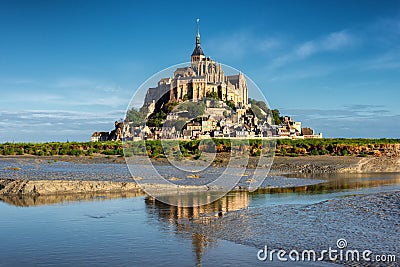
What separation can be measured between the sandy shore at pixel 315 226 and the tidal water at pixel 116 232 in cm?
56

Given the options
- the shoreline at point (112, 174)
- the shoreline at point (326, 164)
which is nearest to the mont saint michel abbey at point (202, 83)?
the shoreline at point (326, 164)

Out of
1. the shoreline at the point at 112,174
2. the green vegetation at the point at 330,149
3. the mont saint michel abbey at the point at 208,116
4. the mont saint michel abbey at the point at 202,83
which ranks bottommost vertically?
the shoreline at the point at 112,174

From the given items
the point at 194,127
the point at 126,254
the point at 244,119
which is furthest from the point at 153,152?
the point at 126,254

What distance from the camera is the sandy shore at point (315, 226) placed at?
10031mm

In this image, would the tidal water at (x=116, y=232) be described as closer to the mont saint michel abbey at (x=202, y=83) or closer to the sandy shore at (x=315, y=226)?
the sandy shore at (x=315, y=226)

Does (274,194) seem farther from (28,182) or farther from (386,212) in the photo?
(28,182)

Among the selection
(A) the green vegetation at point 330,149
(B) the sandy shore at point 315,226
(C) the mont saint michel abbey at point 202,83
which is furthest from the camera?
(A) the green vegetation at point 330,149

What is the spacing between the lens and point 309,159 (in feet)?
124

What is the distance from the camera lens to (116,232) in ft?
37.7

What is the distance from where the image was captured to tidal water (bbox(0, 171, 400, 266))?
908cm

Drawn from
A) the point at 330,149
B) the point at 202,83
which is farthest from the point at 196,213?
the point at 202,83

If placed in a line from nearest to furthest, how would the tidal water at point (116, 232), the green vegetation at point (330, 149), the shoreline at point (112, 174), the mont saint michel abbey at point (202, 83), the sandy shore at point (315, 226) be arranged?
the tidal water at point (116, 232), the sandy shore at point (315, 226), the shoreline at point (112, 174), the mont saint michel abbey at point (202, 83), the green vegetation at point (330, 149)

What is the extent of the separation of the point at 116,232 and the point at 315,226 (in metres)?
5.02

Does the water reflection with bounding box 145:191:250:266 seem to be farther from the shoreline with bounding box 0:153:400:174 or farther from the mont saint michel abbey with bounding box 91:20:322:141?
the shoreline with bounding box 0:153:400:174
